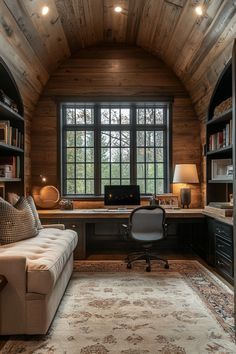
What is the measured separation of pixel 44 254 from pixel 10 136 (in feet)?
6.73

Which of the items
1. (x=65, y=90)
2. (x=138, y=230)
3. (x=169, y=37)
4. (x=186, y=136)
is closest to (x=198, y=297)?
(x=138, y=230)

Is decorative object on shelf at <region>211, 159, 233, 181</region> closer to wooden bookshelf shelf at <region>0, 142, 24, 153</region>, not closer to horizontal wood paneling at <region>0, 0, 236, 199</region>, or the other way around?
horizontal wood paneling at <region>0, 0, 236, 199</region>

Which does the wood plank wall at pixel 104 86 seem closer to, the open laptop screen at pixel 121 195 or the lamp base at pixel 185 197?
the lamp base at pixel 185 197

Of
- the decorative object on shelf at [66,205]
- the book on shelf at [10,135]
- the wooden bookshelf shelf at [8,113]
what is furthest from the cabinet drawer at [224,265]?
the wooden bookshelf shelf at [8,113]

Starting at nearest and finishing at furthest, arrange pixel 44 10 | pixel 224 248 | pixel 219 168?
1. pixel 44 10
2. pixel 224 248
3. pixel 219 168

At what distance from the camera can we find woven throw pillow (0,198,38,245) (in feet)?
9.59

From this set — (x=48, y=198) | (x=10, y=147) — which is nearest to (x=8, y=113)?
(x=10, y=147)

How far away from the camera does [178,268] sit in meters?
4.17

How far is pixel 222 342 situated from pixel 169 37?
3.76m

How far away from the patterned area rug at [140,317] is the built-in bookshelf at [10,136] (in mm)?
1613

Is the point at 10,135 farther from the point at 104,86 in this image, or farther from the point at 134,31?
the point at 134,31

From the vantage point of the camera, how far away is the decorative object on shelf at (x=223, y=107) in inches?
152

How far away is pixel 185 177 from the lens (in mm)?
4883

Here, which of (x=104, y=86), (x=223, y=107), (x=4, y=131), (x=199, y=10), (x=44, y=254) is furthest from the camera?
(x=104, y=86)
